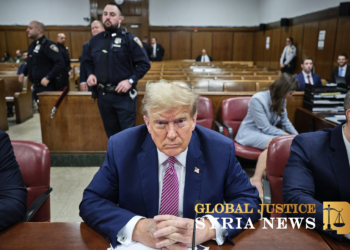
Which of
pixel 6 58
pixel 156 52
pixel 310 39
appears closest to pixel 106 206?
pixel 310 39

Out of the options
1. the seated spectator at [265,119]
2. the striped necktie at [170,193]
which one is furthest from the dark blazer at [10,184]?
the seated spectator at [265,119]

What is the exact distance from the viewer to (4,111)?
5.07m

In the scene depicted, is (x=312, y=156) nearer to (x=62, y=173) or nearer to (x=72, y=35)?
(x=62, y=173)

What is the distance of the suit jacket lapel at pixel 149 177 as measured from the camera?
121 cm

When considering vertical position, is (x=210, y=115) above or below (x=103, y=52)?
below

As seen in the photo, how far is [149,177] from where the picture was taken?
3.98ft

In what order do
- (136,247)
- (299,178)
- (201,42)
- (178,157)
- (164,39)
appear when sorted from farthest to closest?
1. (201,42)
2. (164,39)
3. (299,178)
4. (178,157)
5. (136,247)

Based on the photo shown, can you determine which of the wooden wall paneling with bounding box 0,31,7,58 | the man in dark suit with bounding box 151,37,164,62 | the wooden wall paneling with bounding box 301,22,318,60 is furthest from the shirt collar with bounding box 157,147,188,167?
the wooden wall paneling with bounding box 0,31,7,58

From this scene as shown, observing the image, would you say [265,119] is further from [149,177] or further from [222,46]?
[222,46]

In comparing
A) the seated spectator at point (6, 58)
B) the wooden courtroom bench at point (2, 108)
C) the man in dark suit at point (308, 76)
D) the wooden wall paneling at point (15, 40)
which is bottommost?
the wooden courtroom bench at point (2, 108)

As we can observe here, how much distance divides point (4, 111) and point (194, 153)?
16.1 feet

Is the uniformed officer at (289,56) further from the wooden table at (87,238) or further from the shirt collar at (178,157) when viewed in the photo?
the wooden table at (87,238)

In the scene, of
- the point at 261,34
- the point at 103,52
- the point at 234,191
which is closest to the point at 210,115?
the point at 103,52

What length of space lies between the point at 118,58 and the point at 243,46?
38.0 ft
